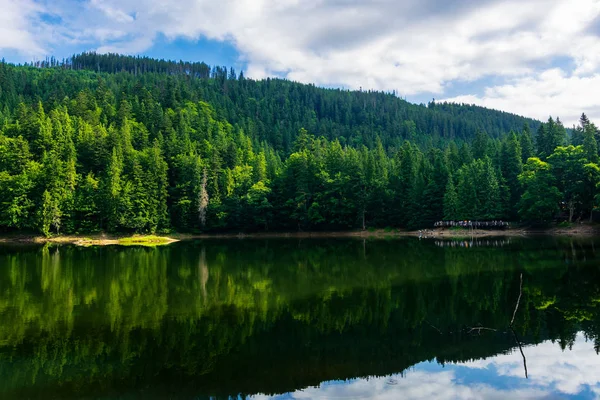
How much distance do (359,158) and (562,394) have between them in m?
84.4

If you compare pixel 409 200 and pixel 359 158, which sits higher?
pixel 359 158

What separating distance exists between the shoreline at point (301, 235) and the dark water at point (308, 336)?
41.7 m

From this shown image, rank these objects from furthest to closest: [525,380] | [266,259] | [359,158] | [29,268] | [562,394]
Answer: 1. [359,158]
2. [266,259]
3. [29,268]
4. [525,380]
5. [562,394]

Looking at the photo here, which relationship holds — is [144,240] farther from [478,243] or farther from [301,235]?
[478,243]

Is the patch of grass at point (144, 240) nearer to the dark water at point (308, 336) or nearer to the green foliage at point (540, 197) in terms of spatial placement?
the dark water at point (308, 336)

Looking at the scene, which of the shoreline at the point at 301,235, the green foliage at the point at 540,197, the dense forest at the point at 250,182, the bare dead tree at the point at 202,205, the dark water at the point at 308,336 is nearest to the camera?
the dark water at the point at 308,336

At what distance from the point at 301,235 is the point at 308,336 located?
68.8m

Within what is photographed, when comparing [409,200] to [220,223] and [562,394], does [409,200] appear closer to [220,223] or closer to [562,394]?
[220,223]

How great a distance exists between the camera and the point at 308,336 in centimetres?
1590

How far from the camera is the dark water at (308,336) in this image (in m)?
11.9

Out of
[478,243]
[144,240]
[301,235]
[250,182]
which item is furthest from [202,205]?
[478,243]

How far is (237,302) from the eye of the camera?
867 inches

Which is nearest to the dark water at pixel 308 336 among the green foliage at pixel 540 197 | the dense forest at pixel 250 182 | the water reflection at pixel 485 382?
the water reflection at pixel 485 382

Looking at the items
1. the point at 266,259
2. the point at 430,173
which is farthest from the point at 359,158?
the point at 266,259
